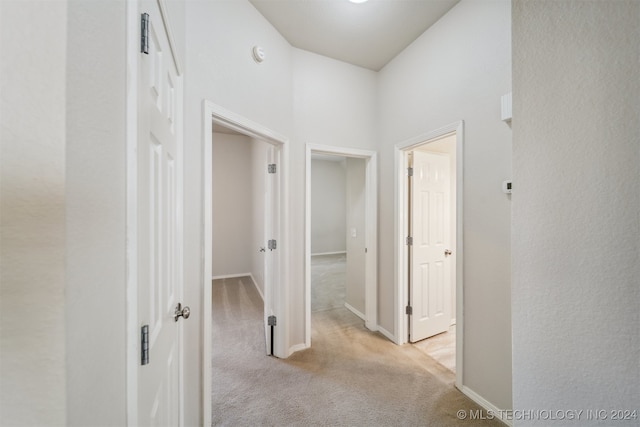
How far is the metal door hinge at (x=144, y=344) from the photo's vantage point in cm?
65

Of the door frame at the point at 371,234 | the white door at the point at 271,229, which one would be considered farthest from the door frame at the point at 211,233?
the door frame at the point at 371,234

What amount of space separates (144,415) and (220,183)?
4.56 meters

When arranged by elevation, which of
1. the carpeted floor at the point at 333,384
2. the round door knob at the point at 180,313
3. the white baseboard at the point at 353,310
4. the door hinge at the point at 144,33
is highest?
the door hinge at the point at 144,33

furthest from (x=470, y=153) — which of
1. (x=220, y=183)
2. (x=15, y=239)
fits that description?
(x=220, y=183)

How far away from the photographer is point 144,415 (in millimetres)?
683

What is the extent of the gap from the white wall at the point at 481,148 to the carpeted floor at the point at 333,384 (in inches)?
14.0

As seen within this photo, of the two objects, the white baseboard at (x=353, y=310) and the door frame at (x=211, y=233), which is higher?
the door frame at (x=211, y=233)

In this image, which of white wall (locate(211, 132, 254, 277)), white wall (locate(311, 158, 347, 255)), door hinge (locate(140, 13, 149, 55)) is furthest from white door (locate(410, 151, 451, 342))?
white wall (locate(311, 158, 347, 255))

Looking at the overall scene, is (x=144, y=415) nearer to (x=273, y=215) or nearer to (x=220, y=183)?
(x=273, y=215)

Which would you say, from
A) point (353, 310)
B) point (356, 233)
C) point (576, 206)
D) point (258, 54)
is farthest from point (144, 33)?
point (353, 310)

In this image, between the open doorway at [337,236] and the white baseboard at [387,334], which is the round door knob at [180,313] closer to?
the white baseboard at [387,334]

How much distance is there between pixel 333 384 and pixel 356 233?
173cm

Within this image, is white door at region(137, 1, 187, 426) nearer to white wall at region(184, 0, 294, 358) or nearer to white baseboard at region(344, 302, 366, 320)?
white wall at region(184, 0, 294, 358)

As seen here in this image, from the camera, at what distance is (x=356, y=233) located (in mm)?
3223
